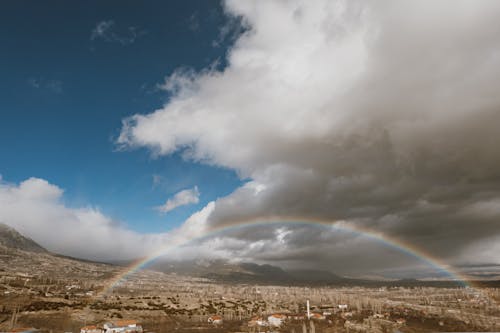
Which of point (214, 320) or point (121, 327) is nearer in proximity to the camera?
point (121, 327)

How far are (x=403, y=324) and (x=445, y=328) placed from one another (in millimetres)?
12206

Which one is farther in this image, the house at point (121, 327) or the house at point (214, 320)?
the house at point (214, 320)

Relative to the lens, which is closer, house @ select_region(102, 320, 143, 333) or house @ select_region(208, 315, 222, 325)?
house @ select_region(102, 320, 143, 333)

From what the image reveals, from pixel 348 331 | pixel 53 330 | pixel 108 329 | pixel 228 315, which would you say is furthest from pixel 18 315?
pixel 348 331

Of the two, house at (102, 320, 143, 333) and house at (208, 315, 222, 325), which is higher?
house at (102, 320, 143, 333)

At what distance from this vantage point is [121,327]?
73125 mm

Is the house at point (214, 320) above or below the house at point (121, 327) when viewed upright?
below

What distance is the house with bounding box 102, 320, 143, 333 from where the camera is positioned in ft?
231

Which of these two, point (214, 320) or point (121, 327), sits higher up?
point (121, 327)

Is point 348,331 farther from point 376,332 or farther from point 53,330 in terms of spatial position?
point 53,330

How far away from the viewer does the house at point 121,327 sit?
70.5 metres

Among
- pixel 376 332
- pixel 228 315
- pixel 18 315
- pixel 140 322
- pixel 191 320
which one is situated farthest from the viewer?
pixel 228 315

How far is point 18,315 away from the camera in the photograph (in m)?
69.2

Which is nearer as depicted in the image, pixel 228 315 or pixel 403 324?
pixel 403 324
